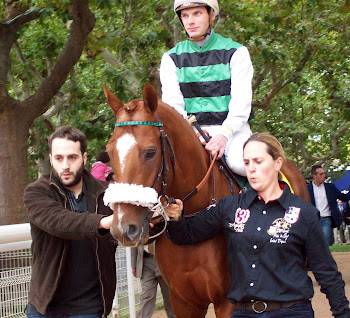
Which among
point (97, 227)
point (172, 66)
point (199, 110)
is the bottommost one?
point (97, 227)

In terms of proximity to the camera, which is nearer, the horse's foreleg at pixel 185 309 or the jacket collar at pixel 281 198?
the jacket collar at pixel 281 198

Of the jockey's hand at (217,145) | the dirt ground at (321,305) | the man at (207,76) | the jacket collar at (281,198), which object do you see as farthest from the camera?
the dirt ground at (321,305)

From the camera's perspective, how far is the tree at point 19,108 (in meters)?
9.58

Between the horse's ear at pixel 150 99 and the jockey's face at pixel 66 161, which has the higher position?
the horse's ear at pixel 150 99

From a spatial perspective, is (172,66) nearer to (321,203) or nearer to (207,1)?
(207,1)

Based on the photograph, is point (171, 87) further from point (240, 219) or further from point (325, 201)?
point (325, 201)

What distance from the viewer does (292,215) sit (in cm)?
366

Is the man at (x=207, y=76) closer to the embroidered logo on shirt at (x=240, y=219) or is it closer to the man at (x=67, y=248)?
the embroidered logo on shirt at (x=240, y=219)

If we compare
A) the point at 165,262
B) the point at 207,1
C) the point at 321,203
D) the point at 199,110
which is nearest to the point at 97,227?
the point at 165,262

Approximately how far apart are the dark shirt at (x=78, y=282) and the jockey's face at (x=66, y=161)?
5.8 inches

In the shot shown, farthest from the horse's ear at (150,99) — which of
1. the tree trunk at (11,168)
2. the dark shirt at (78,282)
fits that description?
the tree trunk at (11,168)

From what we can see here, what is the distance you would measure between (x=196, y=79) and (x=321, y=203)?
8.32m

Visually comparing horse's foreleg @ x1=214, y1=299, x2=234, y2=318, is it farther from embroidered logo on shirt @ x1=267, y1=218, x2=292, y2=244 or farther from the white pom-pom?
the white pom-pom

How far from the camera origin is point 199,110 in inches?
197
